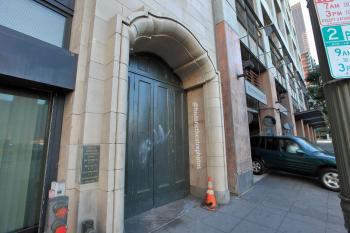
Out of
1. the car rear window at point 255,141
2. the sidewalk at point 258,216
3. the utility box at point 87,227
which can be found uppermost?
the car rear window at point 255,141

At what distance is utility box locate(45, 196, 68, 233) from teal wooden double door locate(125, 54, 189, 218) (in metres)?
2.11

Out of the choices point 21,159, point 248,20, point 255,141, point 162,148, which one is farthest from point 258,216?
point 248,20

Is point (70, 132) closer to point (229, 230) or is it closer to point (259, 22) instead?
point (229, 230)

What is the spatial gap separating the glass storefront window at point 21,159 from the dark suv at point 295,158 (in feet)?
27.2

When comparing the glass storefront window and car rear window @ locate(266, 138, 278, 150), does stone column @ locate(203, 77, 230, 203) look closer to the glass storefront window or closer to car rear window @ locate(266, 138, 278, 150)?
car rear window @ locate(266, 138, 278, 150)

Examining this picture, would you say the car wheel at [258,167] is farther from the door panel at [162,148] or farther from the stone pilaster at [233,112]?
the door panel at [162,148]

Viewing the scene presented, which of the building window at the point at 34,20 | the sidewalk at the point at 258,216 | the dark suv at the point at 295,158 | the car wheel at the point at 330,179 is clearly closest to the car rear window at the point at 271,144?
the dark suv at the point at 295,158

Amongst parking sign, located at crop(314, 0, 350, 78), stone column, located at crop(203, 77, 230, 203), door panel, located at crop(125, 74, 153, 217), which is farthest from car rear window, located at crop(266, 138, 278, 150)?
parking sign, located at crop(314, 0, 350, 78)

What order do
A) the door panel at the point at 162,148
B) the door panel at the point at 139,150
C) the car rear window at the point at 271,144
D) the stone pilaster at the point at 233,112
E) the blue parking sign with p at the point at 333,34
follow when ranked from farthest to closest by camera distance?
the car rear window at the point at 271,144 < the stone pilaster at the point at 233,112 < the door panel at the point at 162,148 < the door panel at the point at 139,150 < the blue parking sign with p at the point at 333,34

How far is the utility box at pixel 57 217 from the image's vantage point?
1960mm

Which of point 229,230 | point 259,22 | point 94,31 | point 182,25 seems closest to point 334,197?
point 229,230

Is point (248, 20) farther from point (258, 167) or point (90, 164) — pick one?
point (90, 164)

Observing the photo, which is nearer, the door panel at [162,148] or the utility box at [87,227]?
the utility box at [87,227]

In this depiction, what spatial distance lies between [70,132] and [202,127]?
407cm
